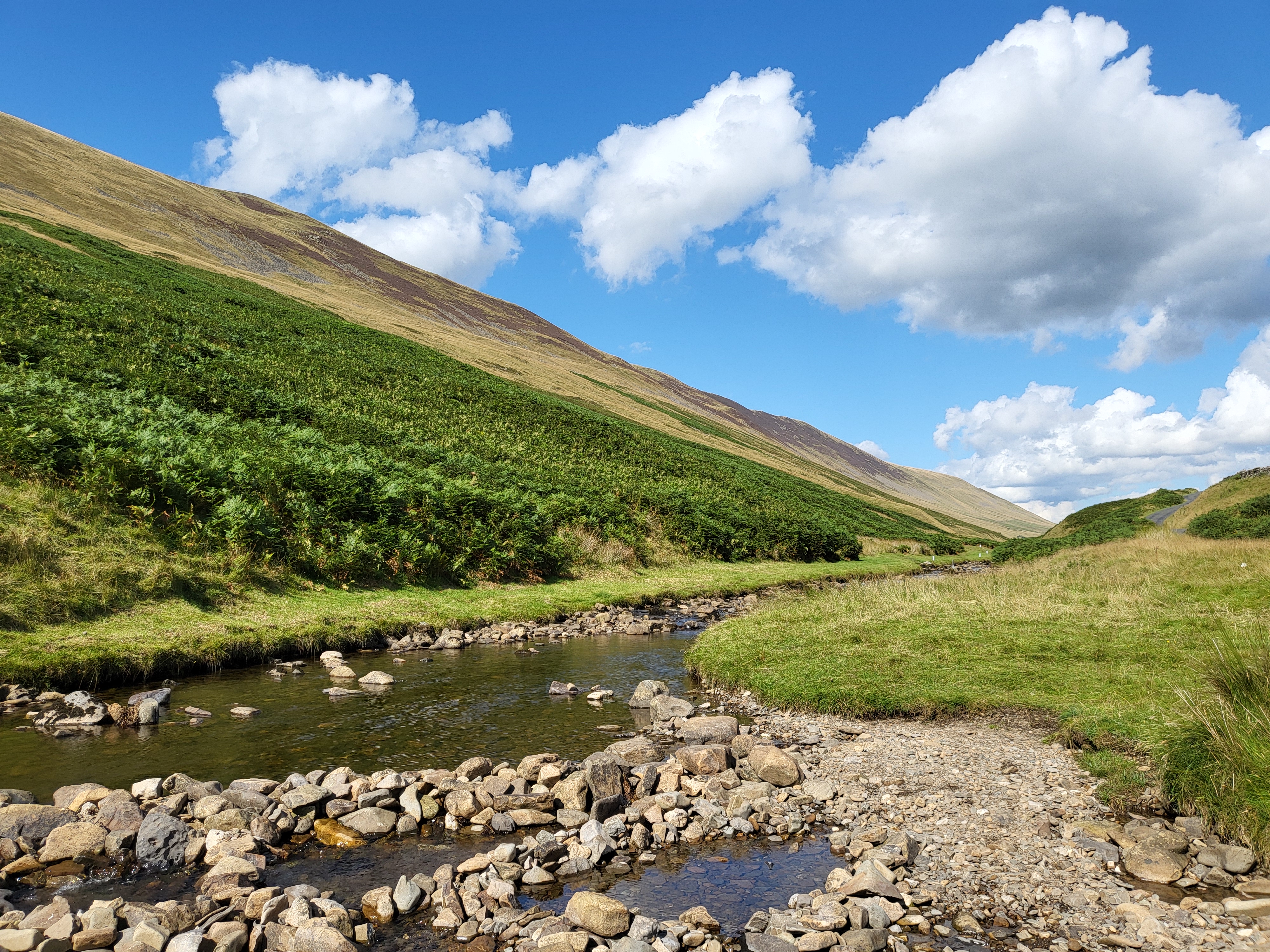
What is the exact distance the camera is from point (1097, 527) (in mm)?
60812

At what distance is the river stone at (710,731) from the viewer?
13805 millimetres

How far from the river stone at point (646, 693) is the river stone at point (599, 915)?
8987mm

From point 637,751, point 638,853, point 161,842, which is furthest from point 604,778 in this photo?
point 161,842

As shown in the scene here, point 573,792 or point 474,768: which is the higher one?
point 573,792

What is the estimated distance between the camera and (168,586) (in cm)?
2077

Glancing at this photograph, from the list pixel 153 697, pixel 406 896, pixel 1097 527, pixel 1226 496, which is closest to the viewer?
pixel 406 896

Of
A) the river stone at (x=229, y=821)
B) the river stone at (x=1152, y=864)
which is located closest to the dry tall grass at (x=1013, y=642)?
the river stone at (x=1152, y=864)

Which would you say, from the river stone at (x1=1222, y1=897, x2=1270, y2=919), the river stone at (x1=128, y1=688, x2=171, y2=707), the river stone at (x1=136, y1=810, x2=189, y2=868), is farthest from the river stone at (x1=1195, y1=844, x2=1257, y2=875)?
the river stone at (x1=128, y1=688, x2=171, y2=707)

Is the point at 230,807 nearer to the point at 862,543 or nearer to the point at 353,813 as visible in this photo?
the point at 353,813

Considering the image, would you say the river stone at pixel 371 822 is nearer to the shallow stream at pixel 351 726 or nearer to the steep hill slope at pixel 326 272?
the shallow stream at pixel 351 726

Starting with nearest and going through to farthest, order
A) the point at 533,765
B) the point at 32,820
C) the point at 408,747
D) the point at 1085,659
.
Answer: the point at 32,820 → the point at 533,765 → the point at 408,747 → the point at 1085,659

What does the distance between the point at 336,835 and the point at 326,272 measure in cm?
16507

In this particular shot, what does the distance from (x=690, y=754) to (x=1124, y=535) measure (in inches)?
2172

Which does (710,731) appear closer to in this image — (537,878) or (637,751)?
(637,751)
